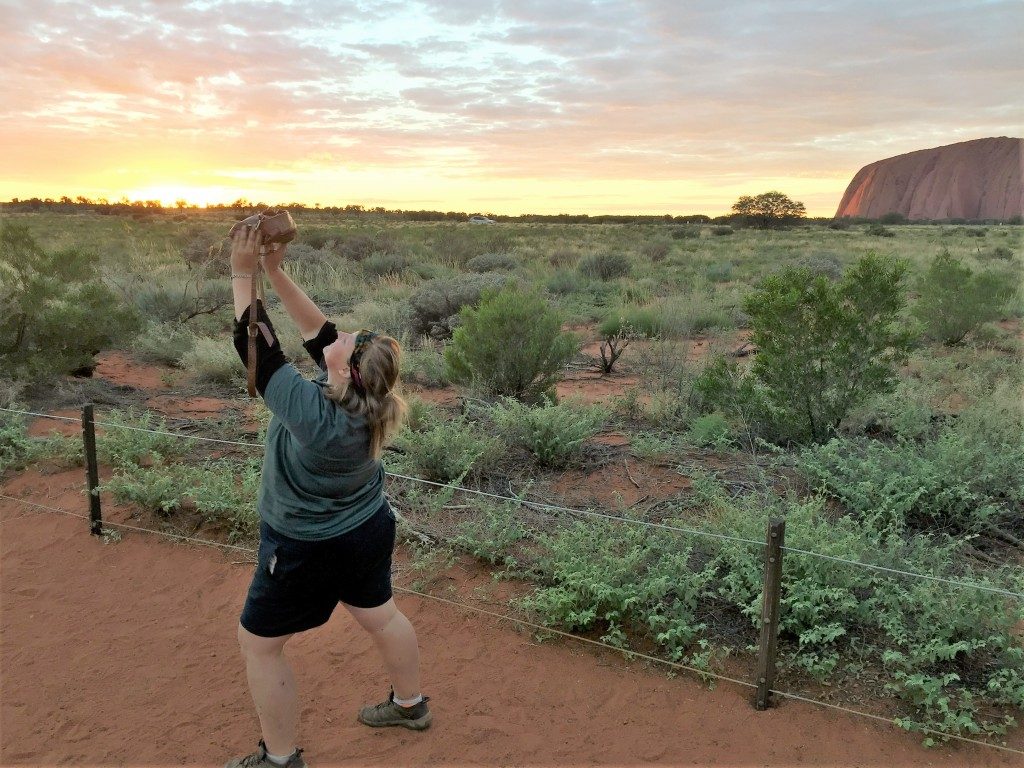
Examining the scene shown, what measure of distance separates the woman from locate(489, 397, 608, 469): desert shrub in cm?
318

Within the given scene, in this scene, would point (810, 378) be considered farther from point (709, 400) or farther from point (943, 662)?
point (943, 662)

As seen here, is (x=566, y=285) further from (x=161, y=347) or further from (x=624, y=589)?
(x=624, y=589)

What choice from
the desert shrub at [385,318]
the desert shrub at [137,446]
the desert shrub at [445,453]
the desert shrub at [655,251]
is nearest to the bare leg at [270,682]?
the desert shrub at [445,453]

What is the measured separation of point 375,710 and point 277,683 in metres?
0.76

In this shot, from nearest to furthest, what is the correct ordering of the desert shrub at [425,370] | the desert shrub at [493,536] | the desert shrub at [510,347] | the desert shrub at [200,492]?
1. the desert shrub at [493,536]
2. the desert shrub at [200,492]
3. the desert shrub at [510,347]
4. the desert shrub at [425,370]

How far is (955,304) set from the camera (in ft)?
39.6

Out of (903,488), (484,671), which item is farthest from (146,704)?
(903,488)

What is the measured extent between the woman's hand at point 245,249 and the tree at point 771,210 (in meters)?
58.6

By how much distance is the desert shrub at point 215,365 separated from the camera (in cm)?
985

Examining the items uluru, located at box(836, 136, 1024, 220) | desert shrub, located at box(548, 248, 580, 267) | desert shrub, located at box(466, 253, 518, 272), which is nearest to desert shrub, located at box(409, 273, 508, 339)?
desert shrub, located at box(466, 253, 518, 272)

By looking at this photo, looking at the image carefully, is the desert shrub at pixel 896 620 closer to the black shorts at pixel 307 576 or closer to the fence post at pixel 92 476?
the black shorts at pixel 307 576

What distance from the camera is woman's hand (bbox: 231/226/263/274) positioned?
104 inches

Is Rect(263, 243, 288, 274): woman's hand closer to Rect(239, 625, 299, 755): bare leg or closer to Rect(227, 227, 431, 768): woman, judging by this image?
Rect(227, 227, 431, 768): woman

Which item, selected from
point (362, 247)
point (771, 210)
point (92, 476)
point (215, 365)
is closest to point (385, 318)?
point (215, 365)
